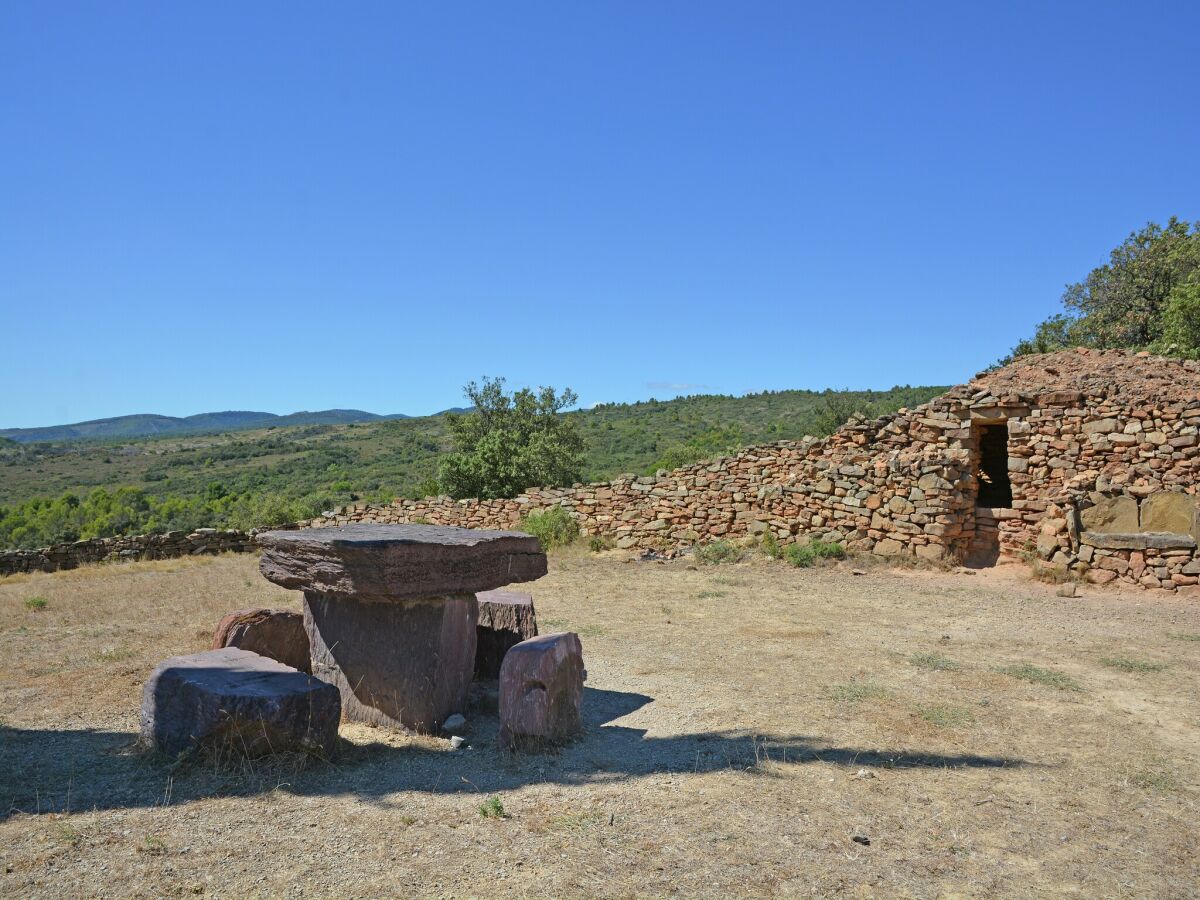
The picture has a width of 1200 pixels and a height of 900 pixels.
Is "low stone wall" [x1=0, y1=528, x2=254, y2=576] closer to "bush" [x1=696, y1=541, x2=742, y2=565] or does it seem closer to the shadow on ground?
"bush" [x1=696, y1=541, x2=742, y2=565]

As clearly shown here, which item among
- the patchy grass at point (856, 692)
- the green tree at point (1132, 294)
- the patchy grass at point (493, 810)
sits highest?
the green tree at point (1132, 294)

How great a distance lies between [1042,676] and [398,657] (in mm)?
5273

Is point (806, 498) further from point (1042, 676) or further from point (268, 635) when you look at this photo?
point (268, 635)

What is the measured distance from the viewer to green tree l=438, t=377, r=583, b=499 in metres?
20.3

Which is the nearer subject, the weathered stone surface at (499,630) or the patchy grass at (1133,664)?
the weathered stone surface at (499,630)

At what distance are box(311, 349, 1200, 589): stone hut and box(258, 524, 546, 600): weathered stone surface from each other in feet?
30.0

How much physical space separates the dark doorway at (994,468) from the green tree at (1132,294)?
21.2ft

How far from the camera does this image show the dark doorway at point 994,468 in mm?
14633

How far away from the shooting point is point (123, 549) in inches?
650

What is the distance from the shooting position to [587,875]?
11.4ft

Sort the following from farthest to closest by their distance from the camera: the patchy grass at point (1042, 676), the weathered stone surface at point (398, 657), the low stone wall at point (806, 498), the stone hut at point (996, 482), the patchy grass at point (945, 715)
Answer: the low stone wall at point (806, 498) → the stone hut at point (996, 482) → the patchy grass at point (1042, 676) → the patchy grass at point (945, 715) → the weathered stone surface at point (398, 657)

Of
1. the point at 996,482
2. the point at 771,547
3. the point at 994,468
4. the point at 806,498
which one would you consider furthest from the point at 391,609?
the point at 994,468

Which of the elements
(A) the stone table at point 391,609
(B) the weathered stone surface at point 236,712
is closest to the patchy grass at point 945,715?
(A) the stone table at point 391,609

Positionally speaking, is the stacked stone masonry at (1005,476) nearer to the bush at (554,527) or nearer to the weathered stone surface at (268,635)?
the bush at (554,527)
